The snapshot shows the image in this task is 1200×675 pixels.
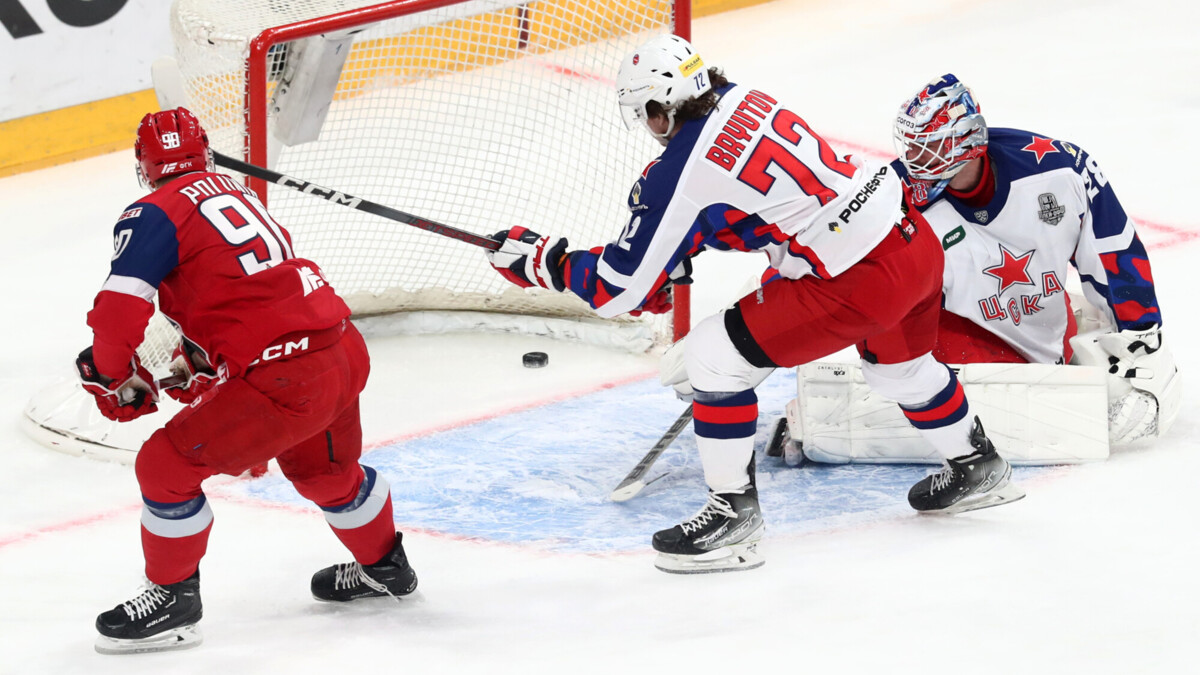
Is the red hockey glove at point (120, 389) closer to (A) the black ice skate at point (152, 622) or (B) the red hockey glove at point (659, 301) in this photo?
(A) the black ice skate at point (152, 622)

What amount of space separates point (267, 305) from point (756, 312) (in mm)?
998

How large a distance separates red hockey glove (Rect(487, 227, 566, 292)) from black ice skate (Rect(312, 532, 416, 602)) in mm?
651

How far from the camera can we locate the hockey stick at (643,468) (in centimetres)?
372

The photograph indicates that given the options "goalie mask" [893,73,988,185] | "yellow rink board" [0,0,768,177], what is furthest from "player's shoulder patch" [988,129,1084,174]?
"yellow rink board" [0,0,768,177]

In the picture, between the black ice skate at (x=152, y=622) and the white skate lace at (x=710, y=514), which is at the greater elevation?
the white skate lace at (x=710, y=514)

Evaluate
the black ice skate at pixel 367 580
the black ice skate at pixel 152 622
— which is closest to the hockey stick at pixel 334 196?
the black ice skate at pixel 367 580

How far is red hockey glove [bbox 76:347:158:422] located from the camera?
9.25 ft

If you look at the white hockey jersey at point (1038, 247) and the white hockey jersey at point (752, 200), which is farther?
the white hockey jersey at point (1038, 247)

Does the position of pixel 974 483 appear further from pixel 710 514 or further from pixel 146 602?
pixel 146 602

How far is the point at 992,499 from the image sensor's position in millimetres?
3385

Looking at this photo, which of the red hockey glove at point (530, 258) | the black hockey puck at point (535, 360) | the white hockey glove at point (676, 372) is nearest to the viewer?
the red hockey glove at point (530, 258)

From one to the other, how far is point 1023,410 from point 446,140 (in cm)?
222

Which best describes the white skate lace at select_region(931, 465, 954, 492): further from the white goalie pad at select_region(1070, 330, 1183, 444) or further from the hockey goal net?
the hockey goal net

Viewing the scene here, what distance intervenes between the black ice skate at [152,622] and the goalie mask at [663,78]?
133 cm
